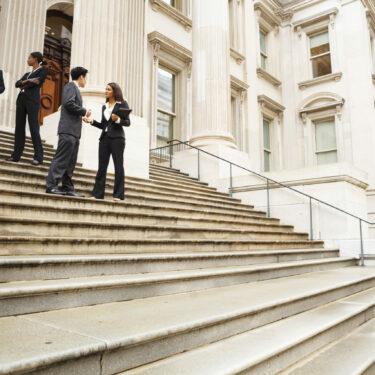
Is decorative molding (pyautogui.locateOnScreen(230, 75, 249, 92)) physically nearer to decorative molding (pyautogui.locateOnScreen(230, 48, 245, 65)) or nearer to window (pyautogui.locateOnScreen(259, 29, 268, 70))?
decorative molding (pyautogui.locateOnScreen(230, 48, 245, 65))

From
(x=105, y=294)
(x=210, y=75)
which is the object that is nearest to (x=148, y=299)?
(x=105, y=294)

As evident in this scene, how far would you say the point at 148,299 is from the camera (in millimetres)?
3066

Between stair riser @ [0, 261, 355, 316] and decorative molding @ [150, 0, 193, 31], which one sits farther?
decorative molding @ [150, 0, 193, 31]

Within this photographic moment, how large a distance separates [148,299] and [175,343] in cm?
82

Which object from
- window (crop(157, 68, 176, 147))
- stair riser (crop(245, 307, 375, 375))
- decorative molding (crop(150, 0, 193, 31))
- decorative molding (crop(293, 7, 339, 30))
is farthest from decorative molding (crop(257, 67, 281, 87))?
stair riser (crop(245, 307, 375, 375))

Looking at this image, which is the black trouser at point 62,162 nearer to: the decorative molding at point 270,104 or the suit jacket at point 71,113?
the suit jacket at point 71,113

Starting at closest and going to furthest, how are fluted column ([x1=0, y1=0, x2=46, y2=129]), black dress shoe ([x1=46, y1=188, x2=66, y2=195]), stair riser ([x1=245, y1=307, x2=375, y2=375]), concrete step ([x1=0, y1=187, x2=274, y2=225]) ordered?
stair riser ([x1=245, y1=307, x2=375, y2=375]) < concrete step ([x1=0, y1=187, x2=274, y2=225]) < black dress shoe ([x1=46, y1=188, x2=66, y2=195]) < fluted column ([x1=0, y1=0, x2=46, y2=129])

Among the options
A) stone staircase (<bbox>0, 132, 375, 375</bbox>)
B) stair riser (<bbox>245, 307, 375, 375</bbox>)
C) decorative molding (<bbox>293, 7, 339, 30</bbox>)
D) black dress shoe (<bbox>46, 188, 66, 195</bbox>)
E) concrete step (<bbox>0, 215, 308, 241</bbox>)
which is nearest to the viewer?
stone staircase (<bbox>0, 132, 375, 375</bbox>)

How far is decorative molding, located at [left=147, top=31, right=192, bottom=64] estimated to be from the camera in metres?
12.2

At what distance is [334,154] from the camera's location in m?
16.7

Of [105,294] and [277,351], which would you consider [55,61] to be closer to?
[105,294]

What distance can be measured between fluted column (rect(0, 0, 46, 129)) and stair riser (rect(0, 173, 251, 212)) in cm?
399

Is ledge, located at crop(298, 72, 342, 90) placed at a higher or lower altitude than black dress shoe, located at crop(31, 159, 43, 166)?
higher

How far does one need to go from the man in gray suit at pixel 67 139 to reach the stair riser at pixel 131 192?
331mm
